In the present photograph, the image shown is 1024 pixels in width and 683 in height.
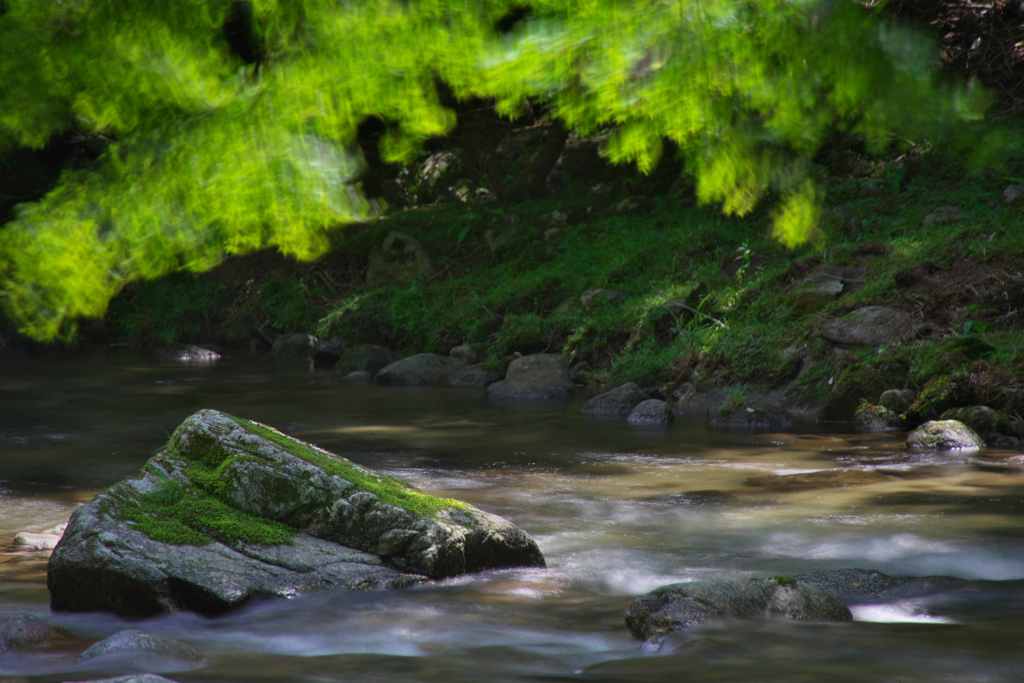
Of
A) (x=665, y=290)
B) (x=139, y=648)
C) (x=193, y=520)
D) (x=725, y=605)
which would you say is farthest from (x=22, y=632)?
(x=665, y=290)

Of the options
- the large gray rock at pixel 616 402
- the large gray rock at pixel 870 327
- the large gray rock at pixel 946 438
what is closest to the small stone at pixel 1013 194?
the large gray rock at pixel 870 327

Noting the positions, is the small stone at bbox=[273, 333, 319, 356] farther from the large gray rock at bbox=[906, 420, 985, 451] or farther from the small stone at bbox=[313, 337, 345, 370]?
the large gray rock at bbox=[906, 420, 985, 451]

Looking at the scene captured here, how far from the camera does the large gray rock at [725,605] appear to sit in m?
5.54

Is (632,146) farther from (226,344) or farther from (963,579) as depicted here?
(226,344)

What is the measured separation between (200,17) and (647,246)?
13692mm

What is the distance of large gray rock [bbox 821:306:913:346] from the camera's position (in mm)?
12352

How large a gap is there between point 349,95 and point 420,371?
501 inches

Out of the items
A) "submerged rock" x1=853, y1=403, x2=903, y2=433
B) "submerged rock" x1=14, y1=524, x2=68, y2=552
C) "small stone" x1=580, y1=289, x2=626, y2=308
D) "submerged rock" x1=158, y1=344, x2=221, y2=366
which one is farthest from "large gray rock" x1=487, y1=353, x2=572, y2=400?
"submerged rock" x1=14, y1=524, x2=68, y2=552

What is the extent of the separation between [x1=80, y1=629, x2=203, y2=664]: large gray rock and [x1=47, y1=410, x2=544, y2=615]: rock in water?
0.65m

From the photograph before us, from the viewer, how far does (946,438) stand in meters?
10.2

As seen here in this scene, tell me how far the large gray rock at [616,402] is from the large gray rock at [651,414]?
225 millimetres

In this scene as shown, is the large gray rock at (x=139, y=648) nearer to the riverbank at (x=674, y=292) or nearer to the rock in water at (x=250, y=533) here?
the rock in water at (x=250, y=533)

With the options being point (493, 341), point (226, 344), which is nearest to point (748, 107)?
point (493, 341)

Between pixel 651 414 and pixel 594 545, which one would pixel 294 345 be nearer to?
pixel 651 414
